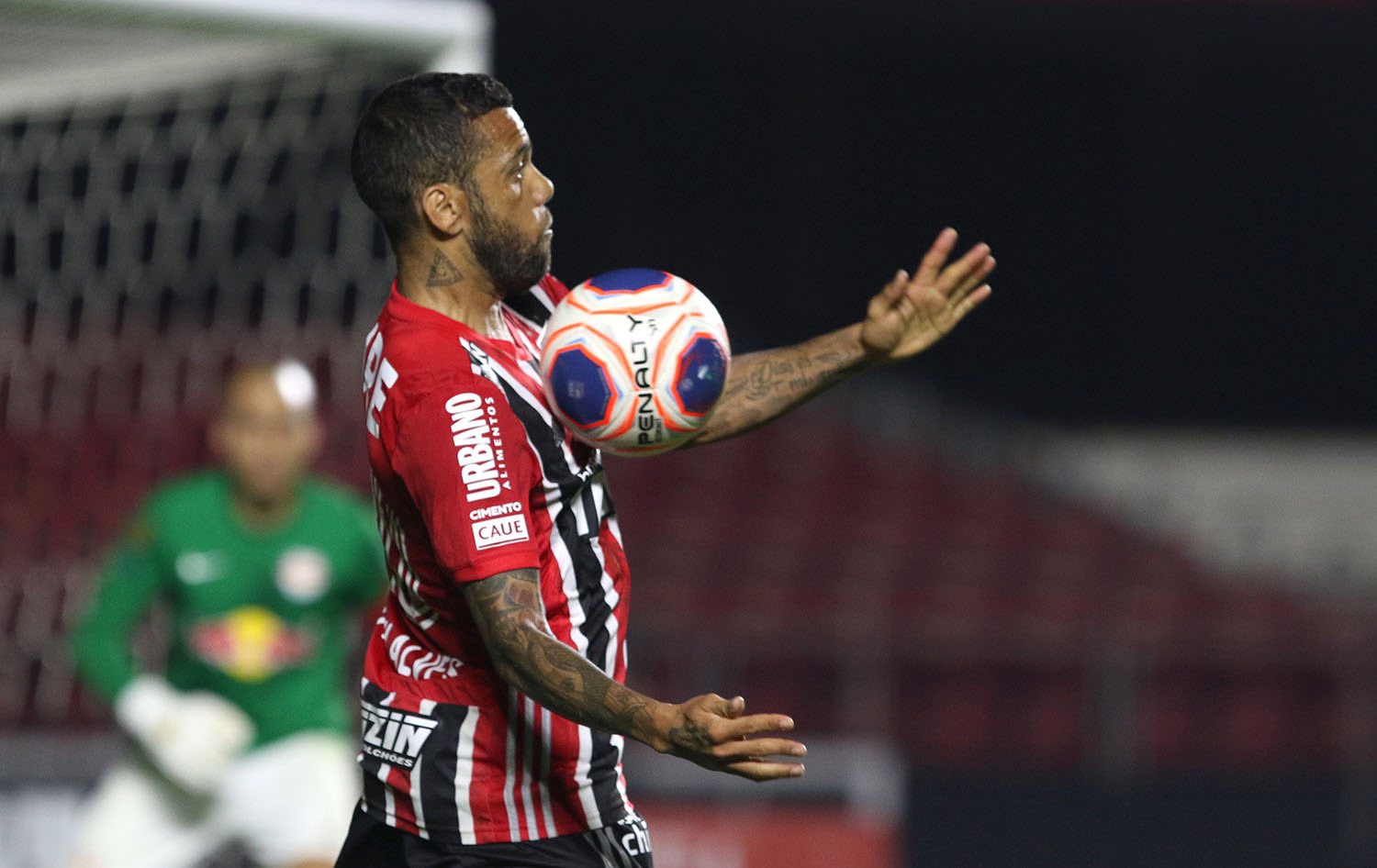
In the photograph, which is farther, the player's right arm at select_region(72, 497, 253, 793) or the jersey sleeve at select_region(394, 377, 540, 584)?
the player's right arm at select_region(72, 497, 253, 793)

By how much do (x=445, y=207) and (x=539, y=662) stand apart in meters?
0.67

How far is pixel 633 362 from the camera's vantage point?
2637 mm

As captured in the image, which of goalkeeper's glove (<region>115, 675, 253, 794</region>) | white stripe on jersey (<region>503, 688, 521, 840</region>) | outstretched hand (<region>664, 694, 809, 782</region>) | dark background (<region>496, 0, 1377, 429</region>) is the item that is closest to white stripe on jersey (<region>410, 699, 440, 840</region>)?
white stripe on jersey (<region>503, 688, 521, 840</region>)

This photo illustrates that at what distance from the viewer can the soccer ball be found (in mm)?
2604

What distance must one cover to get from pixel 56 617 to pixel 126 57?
12.5ft

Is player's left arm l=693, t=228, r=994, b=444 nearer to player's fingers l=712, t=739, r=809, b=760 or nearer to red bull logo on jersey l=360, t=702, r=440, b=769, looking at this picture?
red bull logo on jersey l=360, t=702, r=440, b=769

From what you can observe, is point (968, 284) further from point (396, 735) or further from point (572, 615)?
point (396, 735)

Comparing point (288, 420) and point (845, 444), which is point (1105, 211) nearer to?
point (845, 444)

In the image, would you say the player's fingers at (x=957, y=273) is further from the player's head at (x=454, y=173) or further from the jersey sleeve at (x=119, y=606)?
the jersey sleeve at (x=119, y=606)

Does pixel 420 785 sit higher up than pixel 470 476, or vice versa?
pixel 470 476

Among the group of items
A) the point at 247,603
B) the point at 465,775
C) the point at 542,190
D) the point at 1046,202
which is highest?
the point at 1046,202

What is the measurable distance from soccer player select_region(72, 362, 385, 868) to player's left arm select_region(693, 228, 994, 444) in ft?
6.40

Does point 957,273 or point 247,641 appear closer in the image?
point 957,273

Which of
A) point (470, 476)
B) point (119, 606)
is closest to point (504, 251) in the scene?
point (470, 476)
